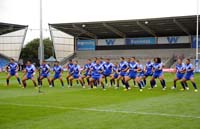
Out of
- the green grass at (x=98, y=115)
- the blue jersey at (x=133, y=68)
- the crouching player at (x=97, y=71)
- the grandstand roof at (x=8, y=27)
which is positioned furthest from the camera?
the grandstand roof at (x=8, y=27)

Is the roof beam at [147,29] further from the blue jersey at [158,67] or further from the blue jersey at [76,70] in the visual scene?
the blue jersey at [158,67]

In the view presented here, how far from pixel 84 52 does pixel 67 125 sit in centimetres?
6628

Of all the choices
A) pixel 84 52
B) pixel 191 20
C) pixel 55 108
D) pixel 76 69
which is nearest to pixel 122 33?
pixel 84 52

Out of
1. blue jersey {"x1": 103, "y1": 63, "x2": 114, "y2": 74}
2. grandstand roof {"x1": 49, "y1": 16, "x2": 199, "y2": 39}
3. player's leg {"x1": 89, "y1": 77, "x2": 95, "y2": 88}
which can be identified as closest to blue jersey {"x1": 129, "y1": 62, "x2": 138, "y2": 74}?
blue jersey {"x1": 103, "y1": 63, "x2": 114, "y2": 74}

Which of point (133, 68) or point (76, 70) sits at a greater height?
point (133, 68)

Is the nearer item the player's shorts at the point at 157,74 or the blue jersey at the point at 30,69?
Answer: the player's shorts at the point at 157,74

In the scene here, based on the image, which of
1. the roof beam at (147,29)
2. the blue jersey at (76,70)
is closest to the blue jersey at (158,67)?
the blue jersey at (76,70)

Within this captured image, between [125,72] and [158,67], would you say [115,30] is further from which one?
[158,67]

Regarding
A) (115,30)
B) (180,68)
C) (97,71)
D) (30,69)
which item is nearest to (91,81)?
(97,71)

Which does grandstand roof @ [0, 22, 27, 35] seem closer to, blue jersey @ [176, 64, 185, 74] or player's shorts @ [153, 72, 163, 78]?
player's shorts @ [153, 72, 163, 78]

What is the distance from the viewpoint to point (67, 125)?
1094 centimetres

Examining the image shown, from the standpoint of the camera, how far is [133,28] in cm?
6656

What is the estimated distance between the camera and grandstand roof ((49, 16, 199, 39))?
2391 inches

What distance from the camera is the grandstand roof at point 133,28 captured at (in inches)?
2391
